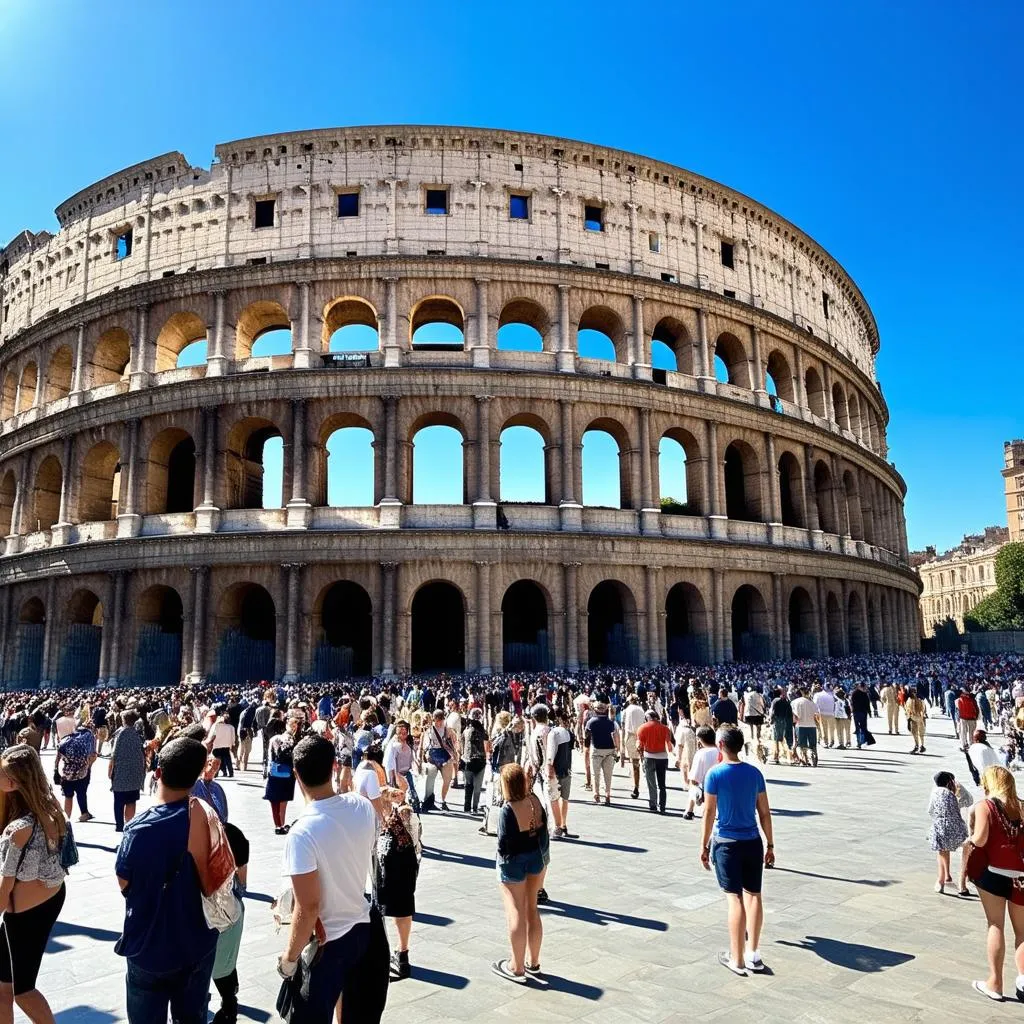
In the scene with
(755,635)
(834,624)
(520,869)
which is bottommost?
(520,869)

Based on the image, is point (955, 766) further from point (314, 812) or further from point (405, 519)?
point (405, 519)

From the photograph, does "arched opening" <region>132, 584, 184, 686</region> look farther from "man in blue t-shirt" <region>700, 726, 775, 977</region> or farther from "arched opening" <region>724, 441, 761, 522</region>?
"man in blue t-shirt" <region>700, 726, 775, 977</region>

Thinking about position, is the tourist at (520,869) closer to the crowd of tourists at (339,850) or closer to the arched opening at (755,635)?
the crowd of tourists at (339,850)

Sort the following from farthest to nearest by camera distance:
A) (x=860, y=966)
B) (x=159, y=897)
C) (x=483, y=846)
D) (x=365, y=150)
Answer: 1. (x=365, y=150)
2. (x=483, y=846)
3. (x=860, y=966)
4. (x=159, y=897)

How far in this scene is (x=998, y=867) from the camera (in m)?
4.93

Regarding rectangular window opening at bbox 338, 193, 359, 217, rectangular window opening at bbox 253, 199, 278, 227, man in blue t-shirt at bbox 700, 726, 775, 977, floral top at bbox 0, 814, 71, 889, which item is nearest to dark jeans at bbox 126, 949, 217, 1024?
floral top at bbox 0, 814, 71, 889

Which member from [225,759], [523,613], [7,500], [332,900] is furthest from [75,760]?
[7,500]

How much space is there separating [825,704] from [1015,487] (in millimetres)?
91254

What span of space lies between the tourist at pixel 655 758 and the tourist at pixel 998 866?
5.48 metres

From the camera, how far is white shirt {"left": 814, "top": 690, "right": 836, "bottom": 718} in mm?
15648

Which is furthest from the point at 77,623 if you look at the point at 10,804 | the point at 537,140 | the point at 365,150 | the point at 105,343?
the point at 10,804

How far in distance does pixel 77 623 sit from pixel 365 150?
1966 cm

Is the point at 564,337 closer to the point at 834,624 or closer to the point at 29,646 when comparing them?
the point at 834,624

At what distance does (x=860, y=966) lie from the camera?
5285 mm
